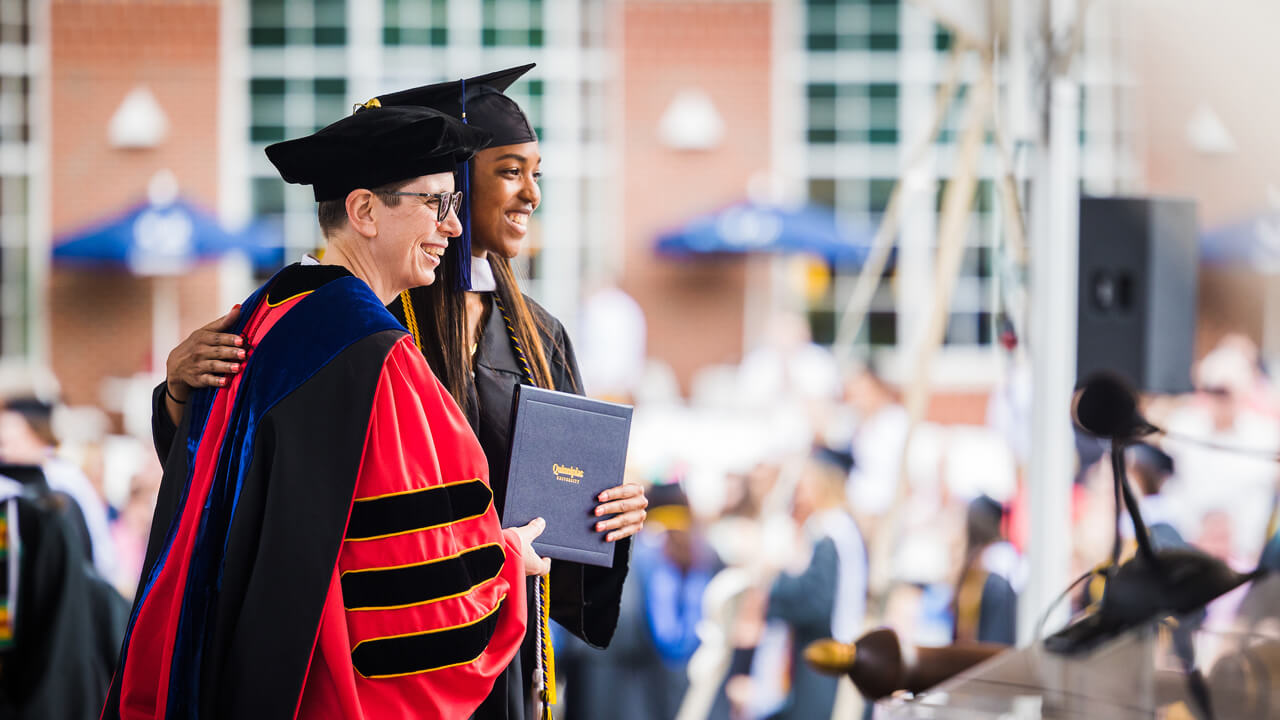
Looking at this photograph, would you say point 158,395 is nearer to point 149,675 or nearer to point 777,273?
point 149,675

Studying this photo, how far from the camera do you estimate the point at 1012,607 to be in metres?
5.02

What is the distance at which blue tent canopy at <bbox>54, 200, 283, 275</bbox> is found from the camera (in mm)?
10508

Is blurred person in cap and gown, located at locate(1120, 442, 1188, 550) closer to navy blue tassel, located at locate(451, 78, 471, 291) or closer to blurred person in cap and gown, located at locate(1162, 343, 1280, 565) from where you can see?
blurred person in cap and gown, located at locate(1162, 343, 1280, 565)

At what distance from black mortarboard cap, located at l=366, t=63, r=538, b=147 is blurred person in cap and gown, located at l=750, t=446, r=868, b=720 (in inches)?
140

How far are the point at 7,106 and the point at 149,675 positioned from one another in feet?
38.0

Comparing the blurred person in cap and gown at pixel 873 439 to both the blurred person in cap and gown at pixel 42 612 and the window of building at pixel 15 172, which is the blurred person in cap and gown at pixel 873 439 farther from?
the window of building at pixel 15 172

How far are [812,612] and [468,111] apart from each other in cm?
365

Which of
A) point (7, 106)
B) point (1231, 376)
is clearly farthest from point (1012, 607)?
point (7, 106)

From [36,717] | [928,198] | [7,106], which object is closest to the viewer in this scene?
[36,717]

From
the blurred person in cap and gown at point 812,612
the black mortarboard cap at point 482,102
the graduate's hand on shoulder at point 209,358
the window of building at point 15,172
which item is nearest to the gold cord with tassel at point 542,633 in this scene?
the black mortarboard cap at point 482,102

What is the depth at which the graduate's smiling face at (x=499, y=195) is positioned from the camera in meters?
2.09

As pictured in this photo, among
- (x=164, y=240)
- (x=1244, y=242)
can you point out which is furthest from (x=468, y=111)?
(x=164, y=240)

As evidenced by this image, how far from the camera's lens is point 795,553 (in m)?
5.39

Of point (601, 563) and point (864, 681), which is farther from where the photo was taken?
Result: point (864, 681)
